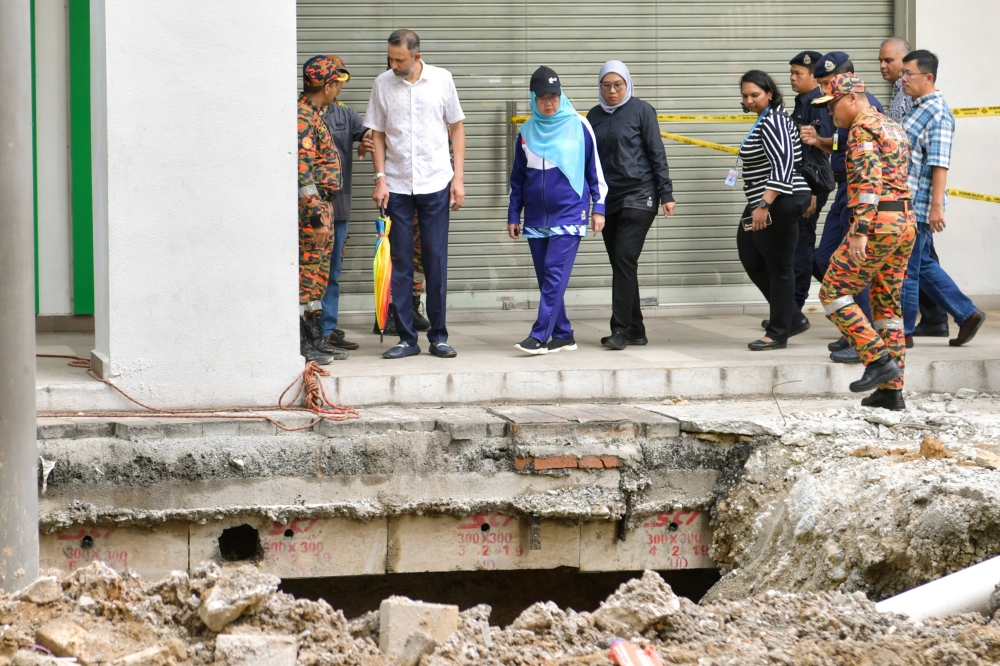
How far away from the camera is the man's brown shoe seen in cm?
768

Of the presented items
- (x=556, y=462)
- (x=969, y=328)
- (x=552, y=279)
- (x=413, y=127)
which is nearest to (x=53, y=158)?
(x=413, y=127)

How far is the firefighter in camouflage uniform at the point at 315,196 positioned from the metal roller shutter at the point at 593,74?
1.97m

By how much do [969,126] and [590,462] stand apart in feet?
18.1

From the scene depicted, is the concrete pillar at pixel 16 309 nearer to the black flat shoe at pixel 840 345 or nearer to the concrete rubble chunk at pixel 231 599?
the concrete rubble chunk at pixel 231 599

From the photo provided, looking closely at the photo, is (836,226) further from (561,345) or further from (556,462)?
(556,462)

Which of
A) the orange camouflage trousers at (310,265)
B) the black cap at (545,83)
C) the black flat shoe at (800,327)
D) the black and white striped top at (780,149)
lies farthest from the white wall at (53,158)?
the black flat shoe at (800,327)

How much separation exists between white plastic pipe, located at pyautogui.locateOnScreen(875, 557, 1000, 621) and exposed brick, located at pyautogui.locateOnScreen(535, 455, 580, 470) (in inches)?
87.9

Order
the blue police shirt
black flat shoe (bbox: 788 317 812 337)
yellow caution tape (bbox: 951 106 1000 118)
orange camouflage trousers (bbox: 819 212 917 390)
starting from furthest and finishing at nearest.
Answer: yellow caution tape (bbox: 951 106 1000 118), black flat shoe (bbox: 788 317 812 337), the blue police shirt, orange camouflage trousers (bbox: 819 212 917 390)

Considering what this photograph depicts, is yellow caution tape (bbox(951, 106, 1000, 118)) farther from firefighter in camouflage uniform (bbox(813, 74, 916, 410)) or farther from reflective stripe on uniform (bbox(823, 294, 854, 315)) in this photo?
reflective stripe on uniform (bbox(823, 294, 854, 315))

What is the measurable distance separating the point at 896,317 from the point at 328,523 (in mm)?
3177

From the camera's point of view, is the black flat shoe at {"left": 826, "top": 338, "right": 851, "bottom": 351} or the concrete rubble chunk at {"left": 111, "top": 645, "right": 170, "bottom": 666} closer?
the concrete rubble chunk at {"left": 111, "top": 645, "right": 170, "bottom": 666}

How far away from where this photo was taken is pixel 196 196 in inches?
240

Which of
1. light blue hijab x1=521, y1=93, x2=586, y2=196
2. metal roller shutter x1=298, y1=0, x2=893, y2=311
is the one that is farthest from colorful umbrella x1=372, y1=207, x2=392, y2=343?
metal roller shutter x1=298, y1=0, x2=893, y2=311

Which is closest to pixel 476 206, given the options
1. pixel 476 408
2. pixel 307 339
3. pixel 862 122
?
pixel 307 339
